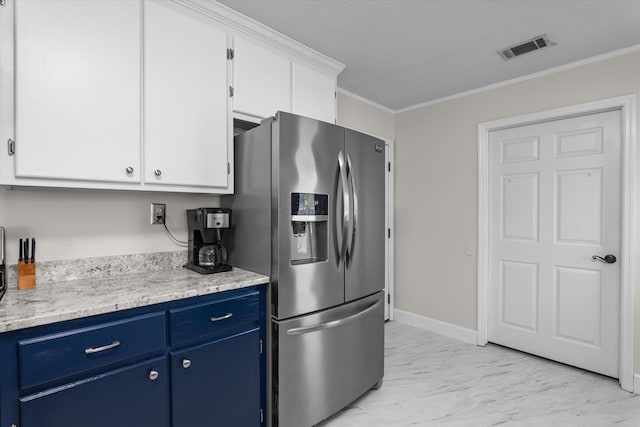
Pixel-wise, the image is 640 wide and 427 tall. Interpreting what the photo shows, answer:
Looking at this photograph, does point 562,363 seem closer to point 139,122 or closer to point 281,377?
point 281,377

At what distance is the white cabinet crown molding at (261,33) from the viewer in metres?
1.83

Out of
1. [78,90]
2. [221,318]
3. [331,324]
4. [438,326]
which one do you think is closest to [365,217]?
[331,324]

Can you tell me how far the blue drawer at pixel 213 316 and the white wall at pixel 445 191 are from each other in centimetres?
238

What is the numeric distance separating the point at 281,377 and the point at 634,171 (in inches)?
112

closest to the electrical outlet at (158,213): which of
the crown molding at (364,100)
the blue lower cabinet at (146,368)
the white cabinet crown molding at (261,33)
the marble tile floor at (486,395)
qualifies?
the blue lower cabinet at (146,368)

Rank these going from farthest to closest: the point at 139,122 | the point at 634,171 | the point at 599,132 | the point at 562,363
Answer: the point at 562,363 < the point at 599,132 < the point at 634,171 < the point at 139,122

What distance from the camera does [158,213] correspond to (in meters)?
1.99

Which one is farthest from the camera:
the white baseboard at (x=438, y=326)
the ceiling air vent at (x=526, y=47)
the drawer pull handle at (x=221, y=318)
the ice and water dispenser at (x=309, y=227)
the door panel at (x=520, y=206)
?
the white baseboard at (x=438, y=326)

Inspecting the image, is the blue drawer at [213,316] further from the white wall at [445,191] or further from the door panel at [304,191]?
the white wall at [445,191]

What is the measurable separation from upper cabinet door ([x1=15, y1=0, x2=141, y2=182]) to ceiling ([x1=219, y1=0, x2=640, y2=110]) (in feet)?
2.26

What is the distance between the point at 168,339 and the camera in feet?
4.71

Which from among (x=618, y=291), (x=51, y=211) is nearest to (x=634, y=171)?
(x=618, y=291)

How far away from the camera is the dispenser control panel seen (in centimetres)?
177

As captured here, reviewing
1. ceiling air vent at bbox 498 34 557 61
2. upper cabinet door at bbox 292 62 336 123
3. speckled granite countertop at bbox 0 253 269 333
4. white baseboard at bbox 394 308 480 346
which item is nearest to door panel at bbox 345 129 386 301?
upper cabinet door at bbox 292 62 336 123
